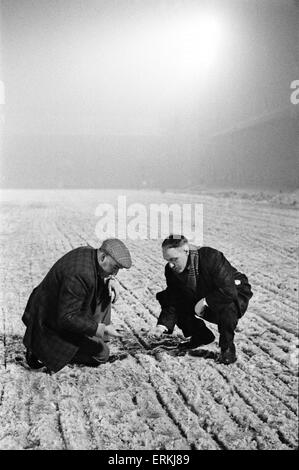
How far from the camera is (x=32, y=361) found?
339cm

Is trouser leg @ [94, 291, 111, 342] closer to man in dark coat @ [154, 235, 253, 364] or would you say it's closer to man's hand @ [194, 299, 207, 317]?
man in dark coat @ [154, 235, 253, 364]

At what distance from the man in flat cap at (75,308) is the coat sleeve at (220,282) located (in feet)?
2.10

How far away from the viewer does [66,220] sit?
13547 millimetres

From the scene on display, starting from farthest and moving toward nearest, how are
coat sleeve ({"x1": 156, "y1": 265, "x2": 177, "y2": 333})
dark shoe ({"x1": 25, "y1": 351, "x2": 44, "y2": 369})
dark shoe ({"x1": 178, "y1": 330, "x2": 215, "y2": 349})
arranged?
dark shoe ({"x1": 178, "y1": 330, "x2": 215, "y2": 349})
coat sleeve ({"x1": 156, "y1": 265, "x2": 177, "y2": 333})
dark shoe ({"x1": 25, "y1": 351, "x2": 44, "y2": 369})

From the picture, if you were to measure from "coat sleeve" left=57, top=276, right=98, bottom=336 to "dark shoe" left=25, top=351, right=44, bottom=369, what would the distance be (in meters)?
0.53

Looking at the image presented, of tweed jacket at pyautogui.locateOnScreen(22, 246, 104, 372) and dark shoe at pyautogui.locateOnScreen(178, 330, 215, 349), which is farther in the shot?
dark shoe at pyautogui.locateOnScreen(178, 330, 215, 349)

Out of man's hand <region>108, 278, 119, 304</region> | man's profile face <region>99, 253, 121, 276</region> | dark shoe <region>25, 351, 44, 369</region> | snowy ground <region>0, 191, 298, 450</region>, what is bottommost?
snowy ground <region>0, 191, 298, 450</region>

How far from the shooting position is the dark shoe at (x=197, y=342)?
363 cm

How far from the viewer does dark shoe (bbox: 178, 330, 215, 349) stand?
3.63 meters

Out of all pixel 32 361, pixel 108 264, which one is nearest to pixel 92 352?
pixel 32 361

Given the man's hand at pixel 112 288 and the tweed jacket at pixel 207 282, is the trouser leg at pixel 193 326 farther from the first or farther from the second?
the man's hand at pixel 112 288

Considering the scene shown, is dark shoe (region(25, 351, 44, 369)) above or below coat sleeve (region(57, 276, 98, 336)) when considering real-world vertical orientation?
below

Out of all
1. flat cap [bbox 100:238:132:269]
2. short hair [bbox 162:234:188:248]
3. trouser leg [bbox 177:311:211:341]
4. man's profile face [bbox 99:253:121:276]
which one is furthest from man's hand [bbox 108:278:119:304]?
trouser leg [bbox 177:311:211:341]

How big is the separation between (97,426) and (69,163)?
193 feet
